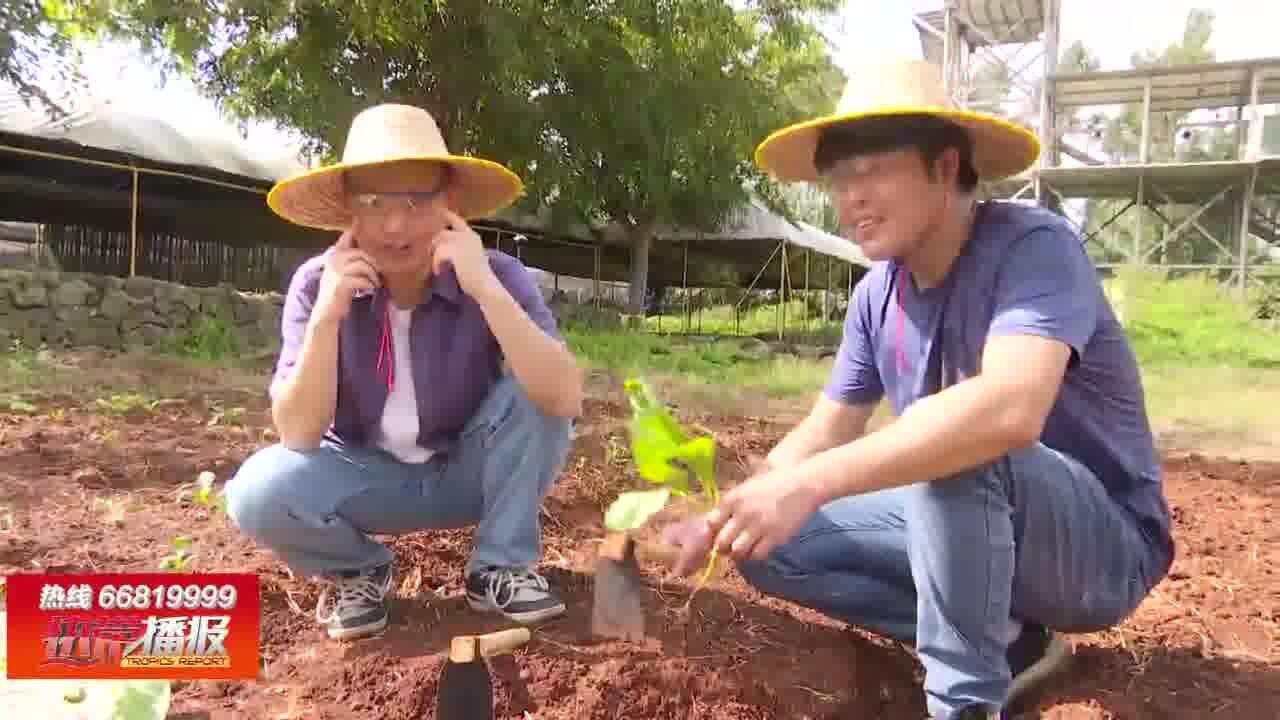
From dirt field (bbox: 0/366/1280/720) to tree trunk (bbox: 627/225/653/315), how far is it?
34.5 ft

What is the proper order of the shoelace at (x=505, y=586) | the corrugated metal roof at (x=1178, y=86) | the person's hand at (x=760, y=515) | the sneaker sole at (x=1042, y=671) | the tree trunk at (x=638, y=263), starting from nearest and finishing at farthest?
the person's hand at (x=760, y=515) < the sneaker sole at (x=1042, y=671) < the shoelace at (x=505, y=586) < the tree trunk at (x=638, y=263) < the corrugated metal roof at (x=1178, y=86)

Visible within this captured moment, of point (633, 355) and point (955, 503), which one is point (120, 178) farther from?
point (955, 503)

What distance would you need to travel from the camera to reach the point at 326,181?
6.71 ft

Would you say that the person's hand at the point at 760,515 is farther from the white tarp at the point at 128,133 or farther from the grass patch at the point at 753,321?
the grass patch at the point at 753,321

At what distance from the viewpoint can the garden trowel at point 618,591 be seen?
1597 millimetres

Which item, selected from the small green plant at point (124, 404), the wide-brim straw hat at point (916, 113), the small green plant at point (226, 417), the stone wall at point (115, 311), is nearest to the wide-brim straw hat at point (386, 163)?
the wide-brim straw hat at point (916, 113)

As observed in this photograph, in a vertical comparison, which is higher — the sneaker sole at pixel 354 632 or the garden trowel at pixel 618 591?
the garden trowel at pixel 618 591

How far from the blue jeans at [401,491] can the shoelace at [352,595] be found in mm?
34

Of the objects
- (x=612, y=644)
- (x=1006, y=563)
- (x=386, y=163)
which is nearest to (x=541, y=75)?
(x=386, y=163)

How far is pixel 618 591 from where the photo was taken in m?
1.68

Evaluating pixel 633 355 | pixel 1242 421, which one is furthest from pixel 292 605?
pixel 633 355

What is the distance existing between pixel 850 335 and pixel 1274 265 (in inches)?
660

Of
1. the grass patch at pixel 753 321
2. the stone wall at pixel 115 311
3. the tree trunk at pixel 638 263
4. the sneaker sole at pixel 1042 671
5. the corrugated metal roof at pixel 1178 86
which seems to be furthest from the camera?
the grass patch at pixel 753 321

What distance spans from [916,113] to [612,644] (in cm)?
114
